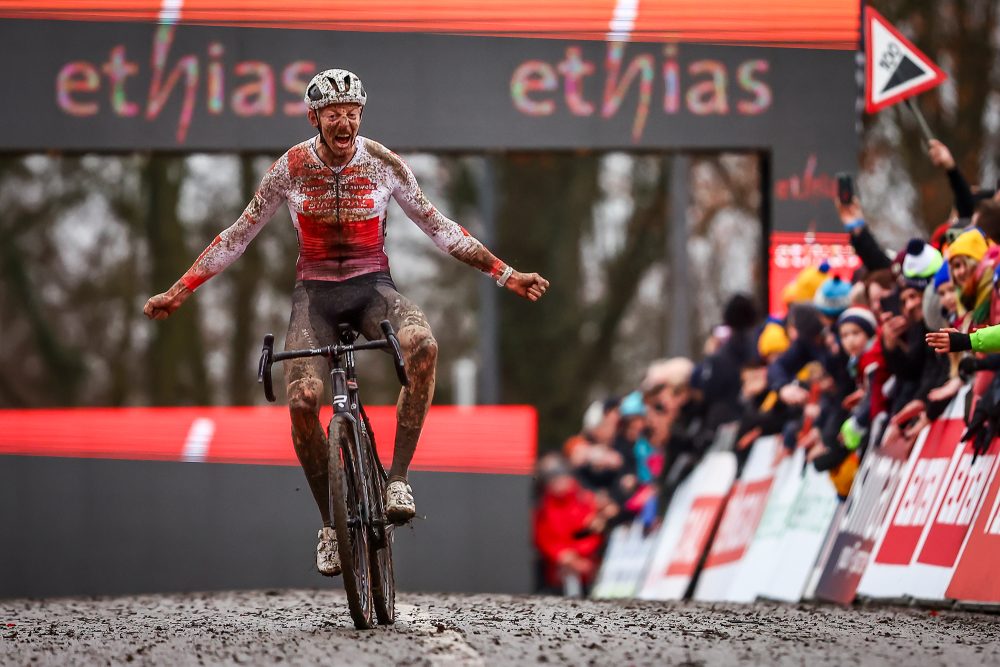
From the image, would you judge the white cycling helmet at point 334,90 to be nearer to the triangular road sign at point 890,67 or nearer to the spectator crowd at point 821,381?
the spectator crowd at point 821,381

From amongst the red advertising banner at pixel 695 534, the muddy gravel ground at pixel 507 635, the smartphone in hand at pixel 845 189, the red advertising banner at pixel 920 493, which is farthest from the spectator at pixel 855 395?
the red advertising banner at pixel 695 534

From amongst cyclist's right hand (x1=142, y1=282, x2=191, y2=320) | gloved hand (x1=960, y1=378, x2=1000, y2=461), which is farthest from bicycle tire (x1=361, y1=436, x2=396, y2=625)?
gloved hand (x1=960, y1=378, x2=1000, y2=461)

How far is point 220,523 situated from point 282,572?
2.24 ft

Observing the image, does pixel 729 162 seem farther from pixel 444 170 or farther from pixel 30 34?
pixel 30 34

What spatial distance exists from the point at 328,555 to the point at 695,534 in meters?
7.47

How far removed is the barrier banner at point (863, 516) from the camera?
40.2 feet

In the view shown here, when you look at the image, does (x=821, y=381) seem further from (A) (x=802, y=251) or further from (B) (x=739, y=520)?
(A) (x=802, y=251)

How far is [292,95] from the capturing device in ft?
56.7

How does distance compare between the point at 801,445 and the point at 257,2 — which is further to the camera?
the point at 257,2

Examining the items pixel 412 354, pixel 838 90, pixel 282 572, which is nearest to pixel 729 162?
pixel 838 90

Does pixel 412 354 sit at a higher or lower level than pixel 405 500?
higher

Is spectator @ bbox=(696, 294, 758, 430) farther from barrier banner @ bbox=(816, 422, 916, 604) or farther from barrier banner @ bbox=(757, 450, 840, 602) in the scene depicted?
barrier banner @ bbox=(816, 422, 916, 604)

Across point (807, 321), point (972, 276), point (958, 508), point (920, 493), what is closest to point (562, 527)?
point (807, 321)

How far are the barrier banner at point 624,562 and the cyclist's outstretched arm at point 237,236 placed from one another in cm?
826
